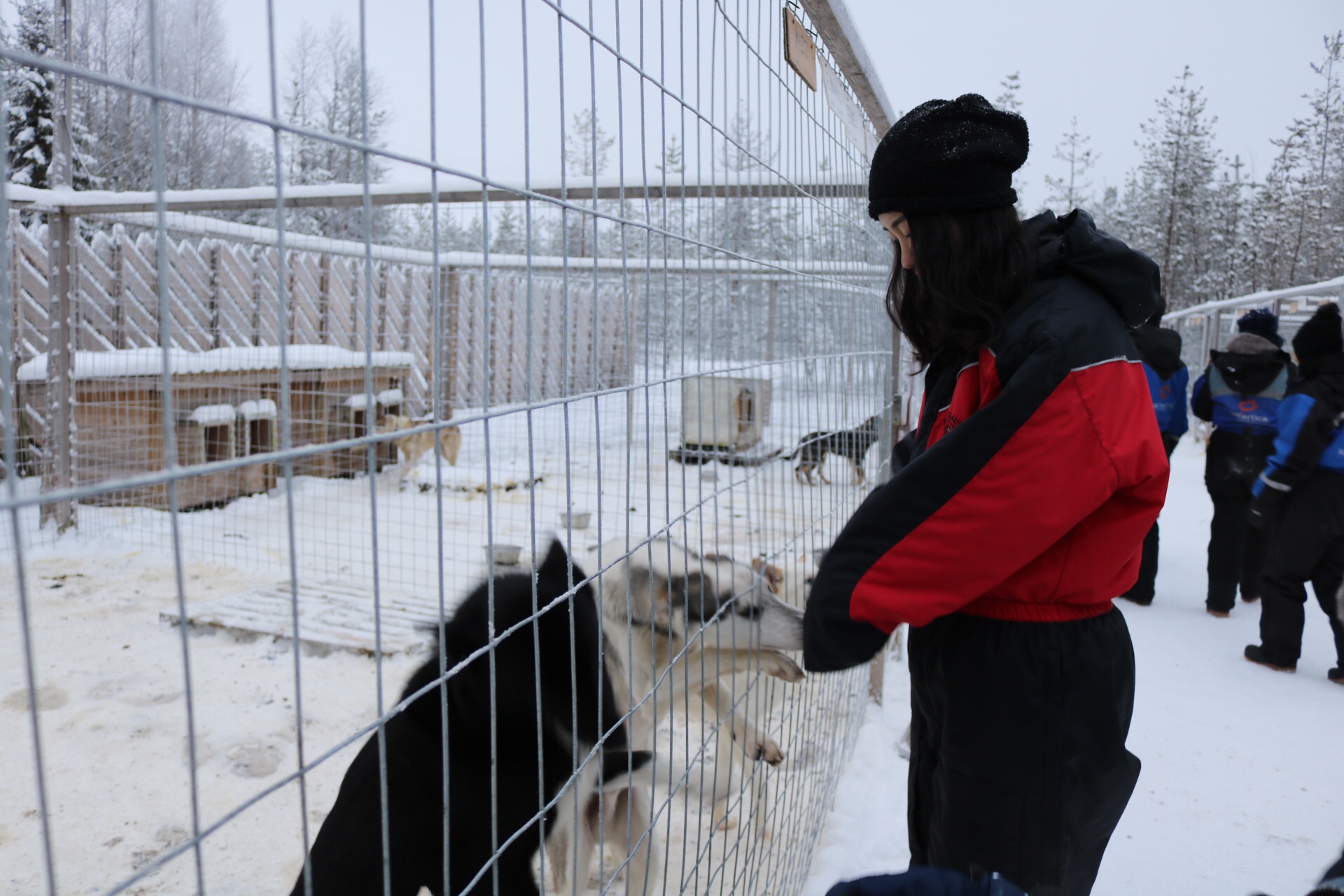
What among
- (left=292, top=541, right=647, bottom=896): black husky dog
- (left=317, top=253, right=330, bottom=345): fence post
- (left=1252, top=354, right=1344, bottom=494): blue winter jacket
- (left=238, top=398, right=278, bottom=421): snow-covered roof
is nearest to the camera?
(left=292, top=541, right=647, bottom=896): black husky dog

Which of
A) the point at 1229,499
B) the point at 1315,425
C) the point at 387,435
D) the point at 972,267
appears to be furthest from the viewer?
the point at 1229,499

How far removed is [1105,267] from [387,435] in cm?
123

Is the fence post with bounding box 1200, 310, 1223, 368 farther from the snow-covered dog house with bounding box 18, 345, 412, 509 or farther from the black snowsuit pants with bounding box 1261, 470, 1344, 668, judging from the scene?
the snow-covered dog house with bounding box 18, 345, 412, 509

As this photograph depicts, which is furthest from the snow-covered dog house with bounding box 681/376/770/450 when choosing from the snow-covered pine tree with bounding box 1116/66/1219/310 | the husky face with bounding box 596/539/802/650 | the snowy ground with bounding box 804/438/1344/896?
the snow-covered pine tree with bounding box 1116/66/1219/310

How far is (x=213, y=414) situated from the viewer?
259 inches

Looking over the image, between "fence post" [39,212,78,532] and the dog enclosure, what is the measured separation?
0.09ft

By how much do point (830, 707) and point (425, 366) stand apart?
898 cm

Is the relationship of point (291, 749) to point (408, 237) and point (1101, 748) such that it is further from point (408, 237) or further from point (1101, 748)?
point (408, 237)

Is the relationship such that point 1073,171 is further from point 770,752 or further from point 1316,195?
point 770,752

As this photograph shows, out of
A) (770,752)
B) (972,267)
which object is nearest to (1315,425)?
(770,752)

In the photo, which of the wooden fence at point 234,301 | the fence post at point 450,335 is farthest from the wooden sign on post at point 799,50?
the fence post at point 450,335

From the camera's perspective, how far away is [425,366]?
11.0 meters

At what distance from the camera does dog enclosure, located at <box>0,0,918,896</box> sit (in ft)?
3.31

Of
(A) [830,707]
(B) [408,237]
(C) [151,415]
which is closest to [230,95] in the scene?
(A) [830,707]
